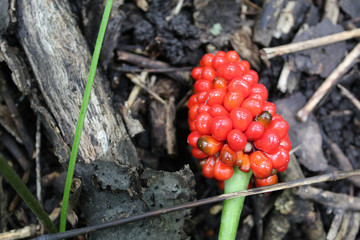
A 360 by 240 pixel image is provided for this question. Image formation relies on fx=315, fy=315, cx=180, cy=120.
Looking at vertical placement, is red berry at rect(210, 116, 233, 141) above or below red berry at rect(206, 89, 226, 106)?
below

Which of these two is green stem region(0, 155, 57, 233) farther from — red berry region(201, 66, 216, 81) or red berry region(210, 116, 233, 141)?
red berry region(201, 66, 216, 81)

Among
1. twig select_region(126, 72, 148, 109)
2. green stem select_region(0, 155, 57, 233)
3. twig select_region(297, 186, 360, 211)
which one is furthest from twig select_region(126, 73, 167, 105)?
twig select_region(297, 186, 360, 211)

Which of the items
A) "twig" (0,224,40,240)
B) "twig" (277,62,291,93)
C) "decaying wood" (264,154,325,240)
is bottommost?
"decaying wood" (264,154,325,240)

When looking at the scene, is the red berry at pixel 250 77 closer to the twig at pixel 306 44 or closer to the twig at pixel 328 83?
the twig at pixel 306 44

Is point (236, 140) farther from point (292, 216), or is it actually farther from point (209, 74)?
point (292, 216)

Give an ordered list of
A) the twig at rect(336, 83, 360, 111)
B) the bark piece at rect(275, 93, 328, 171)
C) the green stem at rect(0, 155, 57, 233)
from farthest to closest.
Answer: the twig at rect(336, 83, 360, 111) → the bark piece at rect(275, 93, 328, 171) → the green stem at rect(0, 155, 57, 233)

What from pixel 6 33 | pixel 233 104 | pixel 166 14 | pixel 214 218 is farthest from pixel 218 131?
pixel 6 33
